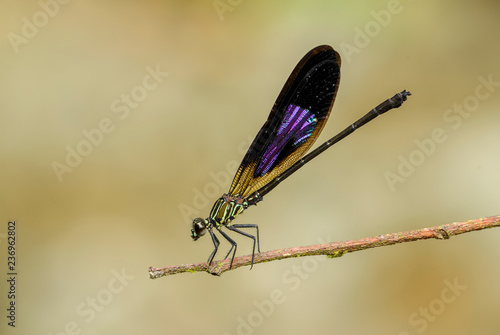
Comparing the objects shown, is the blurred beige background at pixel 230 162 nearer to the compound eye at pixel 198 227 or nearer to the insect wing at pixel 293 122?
the insect wing at pixel 293 122

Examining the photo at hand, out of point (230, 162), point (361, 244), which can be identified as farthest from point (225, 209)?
point (230, 162)

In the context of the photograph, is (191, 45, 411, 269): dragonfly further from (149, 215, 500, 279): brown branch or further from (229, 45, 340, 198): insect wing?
(149, 215, 500, 279): brown branch

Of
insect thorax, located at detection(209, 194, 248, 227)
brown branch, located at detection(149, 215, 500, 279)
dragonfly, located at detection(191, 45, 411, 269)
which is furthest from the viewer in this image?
dragonfly, located at detection(191, 45, 411, 269)

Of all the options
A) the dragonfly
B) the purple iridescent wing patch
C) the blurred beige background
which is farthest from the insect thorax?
the blurred beige background

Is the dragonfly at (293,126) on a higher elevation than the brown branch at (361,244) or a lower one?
higher

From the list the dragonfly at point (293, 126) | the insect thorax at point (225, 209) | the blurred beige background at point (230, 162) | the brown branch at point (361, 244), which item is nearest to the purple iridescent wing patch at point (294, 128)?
the dragonfly at point (293, 126)

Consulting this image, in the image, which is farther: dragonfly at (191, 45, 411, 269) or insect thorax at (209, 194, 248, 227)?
dragonfly at (191, 45, 411, 269)

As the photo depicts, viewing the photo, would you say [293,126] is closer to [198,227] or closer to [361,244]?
[198,227]
